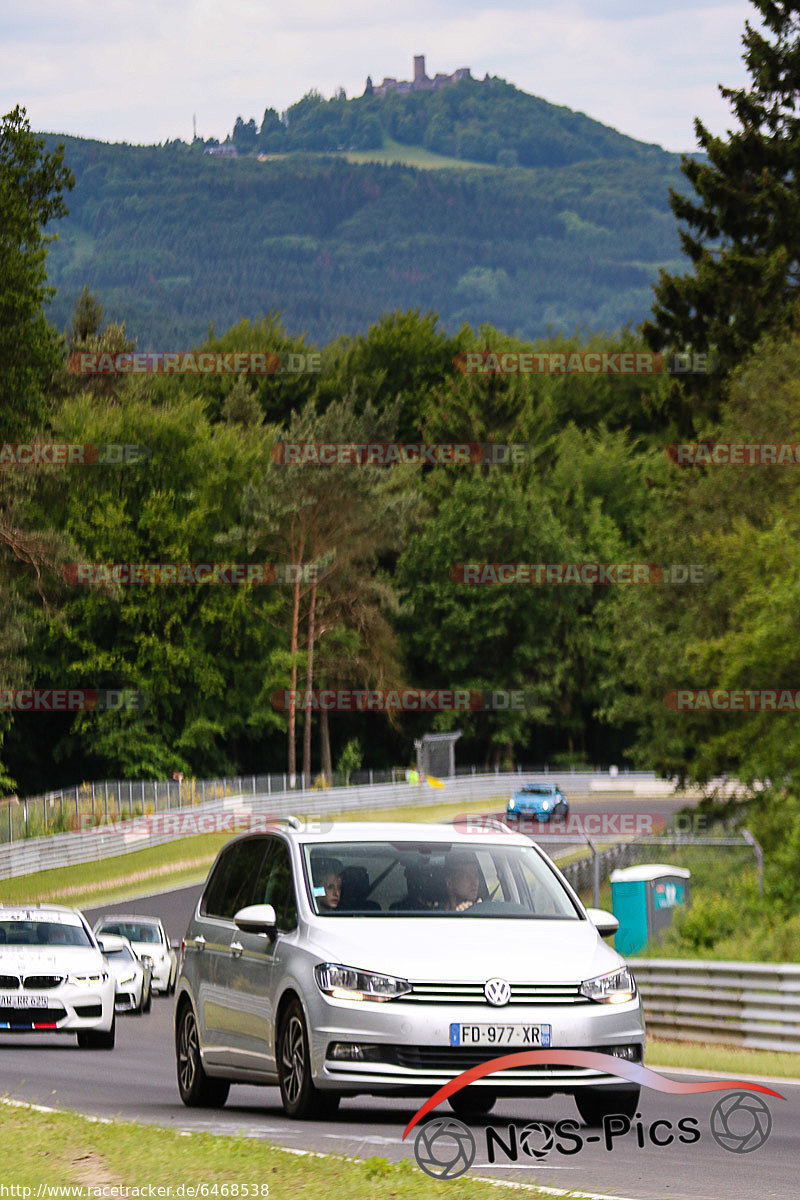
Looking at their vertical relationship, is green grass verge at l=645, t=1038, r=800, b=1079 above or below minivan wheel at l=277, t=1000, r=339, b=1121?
below

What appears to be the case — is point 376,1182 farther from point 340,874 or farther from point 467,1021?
point 340,874

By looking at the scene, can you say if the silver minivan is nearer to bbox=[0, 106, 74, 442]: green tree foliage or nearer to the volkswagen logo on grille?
the volkswagen logo on grille

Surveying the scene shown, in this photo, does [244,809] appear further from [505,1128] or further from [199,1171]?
[199,1171]

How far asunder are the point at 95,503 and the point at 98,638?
5.92 metres

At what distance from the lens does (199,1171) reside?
8320mm

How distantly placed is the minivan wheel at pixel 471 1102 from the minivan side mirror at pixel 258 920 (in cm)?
137

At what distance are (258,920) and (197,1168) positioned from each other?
2.59 meters

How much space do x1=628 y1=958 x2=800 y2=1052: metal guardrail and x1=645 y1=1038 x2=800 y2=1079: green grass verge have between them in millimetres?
186

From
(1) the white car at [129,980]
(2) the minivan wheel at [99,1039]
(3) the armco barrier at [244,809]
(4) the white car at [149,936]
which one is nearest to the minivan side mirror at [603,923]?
(2) the minivan wheel at [99,1039]

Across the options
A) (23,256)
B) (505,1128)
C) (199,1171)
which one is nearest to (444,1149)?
(505,1128)

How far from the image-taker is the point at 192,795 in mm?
65625

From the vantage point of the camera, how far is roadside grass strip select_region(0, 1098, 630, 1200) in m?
7.86

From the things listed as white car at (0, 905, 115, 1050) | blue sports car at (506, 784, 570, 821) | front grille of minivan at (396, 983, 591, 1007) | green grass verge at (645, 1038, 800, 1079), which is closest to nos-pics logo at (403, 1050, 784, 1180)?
front grille of minivan at (396, 983, 591, 1007)

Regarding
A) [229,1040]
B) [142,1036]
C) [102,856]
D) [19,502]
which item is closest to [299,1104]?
[229,1040]
